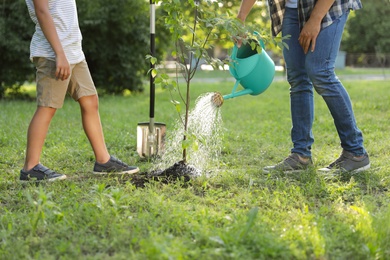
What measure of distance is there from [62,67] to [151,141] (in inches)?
42.0

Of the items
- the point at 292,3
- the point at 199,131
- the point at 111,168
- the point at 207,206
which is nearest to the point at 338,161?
the point at 199,131

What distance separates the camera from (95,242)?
7.34ft

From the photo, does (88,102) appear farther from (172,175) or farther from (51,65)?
(172,175)

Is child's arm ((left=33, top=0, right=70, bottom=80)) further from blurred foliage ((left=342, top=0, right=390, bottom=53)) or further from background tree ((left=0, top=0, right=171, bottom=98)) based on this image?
blurred foliage ((left=342, top=0, right=390, bottom=53))

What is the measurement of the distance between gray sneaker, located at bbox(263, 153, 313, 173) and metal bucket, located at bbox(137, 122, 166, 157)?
87 cm

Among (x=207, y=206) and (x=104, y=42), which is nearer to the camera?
(x=207, y=206)

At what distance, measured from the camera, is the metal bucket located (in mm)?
4039

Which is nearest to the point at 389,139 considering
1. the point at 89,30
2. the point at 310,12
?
the point at 310,12

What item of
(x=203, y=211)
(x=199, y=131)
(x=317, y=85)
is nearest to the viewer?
(x=203, y=211)

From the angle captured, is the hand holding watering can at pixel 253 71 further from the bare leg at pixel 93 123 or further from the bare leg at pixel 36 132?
the bare leg at pixel 36 132

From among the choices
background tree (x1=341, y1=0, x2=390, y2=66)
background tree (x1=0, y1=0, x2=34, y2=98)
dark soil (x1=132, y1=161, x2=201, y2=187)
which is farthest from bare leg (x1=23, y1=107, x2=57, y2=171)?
background tree (x1=341, y1=0, x2=390, y2=66)

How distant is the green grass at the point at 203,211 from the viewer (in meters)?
2.16

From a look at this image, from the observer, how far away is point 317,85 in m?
3.37

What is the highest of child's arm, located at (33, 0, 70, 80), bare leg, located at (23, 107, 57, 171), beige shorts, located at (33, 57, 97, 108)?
child's arm, located at (33, 0, 70, 80)
